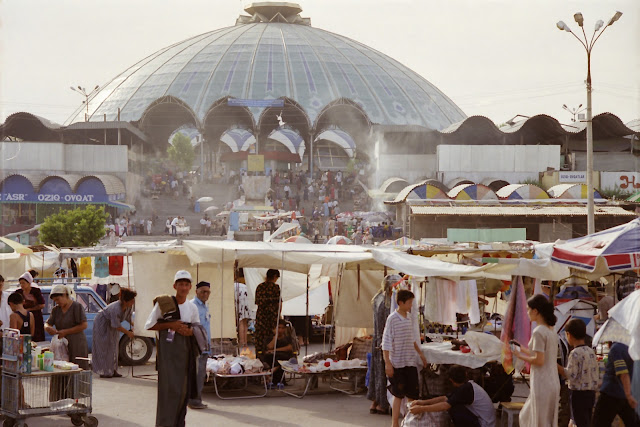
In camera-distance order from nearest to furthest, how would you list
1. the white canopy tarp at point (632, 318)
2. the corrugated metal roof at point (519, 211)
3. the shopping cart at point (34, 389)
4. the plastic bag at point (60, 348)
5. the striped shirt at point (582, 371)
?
1. the white canopy tarp at point (632, 318)
2. the striped shirt at point (582, 371)
3. the shopping cart at point (34, 389)
4. the plastic bag at point (60, 348)
5. the corrugated metal roof at point (519, 211)

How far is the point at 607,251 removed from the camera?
7.99 metres

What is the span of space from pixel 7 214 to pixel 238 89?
23.5 m

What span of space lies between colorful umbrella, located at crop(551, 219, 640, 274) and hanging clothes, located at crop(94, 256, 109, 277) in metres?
11.7

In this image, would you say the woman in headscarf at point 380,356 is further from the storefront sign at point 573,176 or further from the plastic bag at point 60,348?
the storefront sign at point 573,176

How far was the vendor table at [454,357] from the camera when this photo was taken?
8.45m

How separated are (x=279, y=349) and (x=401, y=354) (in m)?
3.17

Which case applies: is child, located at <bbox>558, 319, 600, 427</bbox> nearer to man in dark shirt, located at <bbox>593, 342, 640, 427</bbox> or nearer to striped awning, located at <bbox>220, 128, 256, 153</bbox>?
man in dark shirt, located at <bbox>593, 342, 640, 427</bbox>

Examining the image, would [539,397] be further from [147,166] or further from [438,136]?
[147,166]

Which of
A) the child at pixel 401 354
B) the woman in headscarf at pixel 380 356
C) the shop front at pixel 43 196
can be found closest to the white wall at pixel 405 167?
the shop front at pixel 43 196

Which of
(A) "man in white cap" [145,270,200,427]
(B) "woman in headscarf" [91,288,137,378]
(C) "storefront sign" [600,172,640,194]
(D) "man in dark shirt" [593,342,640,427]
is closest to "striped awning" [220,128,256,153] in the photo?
(C) "storefront sign" [600,172,640,194]

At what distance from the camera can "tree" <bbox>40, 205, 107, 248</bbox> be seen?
30.5 m

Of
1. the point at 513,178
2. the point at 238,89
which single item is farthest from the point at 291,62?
the point at 513,178

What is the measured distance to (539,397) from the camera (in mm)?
6762

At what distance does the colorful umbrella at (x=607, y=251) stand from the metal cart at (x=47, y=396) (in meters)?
4.56
